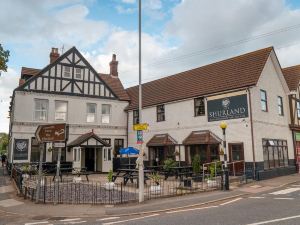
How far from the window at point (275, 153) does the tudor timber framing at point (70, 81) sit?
16.5 meters

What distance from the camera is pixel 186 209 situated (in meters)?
11.4

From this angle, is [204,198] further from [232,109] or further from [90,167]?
[90,167]

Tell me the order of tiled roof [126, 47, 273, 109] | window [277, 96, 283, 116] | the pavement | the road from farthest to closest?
window [277, 96, 283, 116]
tiled roof [126, 47, 273, 109]
the pavement
the road

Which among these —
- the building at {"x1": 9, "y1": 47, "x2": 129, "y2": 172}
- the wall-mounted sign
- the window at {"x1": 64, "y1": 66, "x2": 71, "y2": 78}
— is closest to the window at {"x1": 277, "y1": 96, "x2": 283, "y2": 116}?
the building at {"x1": 9, "y1": 47, "x2": 129, "y2": 172}

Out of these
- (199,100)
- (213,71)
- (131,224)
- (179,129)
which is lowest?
(131,224)

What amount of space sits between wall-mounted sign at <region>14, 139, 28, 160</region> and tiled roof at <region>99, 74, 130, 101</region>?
1058cm

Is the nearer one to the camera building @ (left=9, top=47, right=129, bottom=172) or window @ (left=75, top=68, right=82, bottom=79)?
building @ (left=9, top=47, right=129, bottom=172)

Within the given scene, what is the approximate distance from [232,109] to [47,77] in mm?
16975

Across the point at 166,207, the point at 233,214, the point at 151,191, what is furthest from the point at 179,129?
the point at 233,214

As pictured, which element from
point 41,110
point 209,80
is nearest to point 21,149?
point 41,110

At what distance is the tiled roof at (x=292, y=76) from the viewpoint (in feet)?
87.1

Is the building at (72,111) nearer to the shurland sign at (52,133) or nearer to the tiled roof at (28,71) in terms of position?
the tiled roof at (28,71)

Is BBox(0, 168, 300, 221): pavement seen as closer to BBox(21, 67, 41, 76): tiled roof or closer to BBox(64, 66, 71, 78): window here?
BBox(64, 66, 71, 78): window

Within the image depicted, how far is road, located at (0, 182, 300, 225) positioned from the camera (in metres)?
8.82
